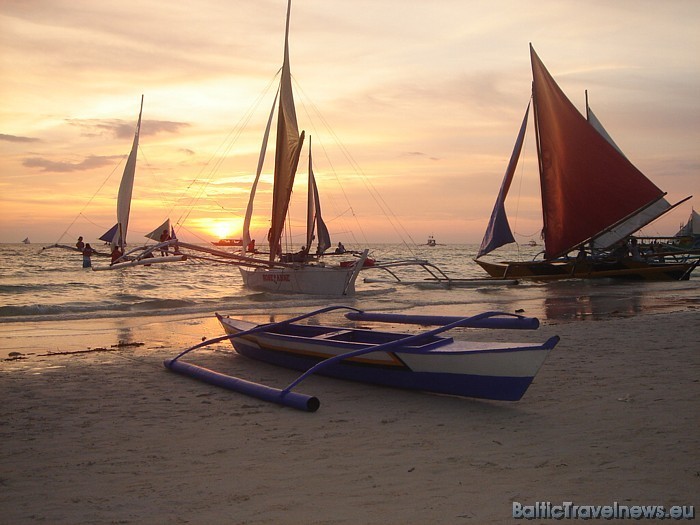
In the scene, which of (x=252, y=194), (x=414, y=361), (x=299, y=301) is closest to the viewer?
(x=414, y=361)

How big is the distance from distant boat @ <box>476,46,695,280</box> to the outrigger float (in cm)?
1930

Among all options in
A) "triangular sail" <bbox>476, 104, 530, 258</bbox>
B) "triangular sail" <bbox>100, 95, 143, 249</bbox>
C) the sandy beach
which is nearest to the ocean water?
"triangular sail" <bbox>476, 104, 530, 258</bbox>

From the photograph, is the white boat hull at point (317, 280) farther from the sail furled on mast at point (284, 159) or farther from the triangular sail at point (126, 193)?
the triangular sail at point (126, 193)

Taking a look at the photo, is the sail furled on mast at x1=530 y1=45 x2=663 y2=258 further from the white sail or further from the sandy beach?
the sandy beach

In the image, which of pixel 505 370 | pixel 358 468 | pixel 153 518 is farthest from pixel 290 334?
pixel 153 518

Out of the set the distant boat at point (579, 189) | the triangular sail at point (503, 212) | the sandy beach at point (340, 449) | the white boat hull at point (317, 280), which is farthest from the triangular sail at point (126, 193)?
the sandy beach at point (340, 449)

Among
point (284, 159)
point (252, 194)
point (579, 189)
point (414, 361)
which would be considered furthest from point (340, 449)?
point (579, 189)

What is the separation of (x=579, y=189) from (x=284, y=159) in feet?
40.5

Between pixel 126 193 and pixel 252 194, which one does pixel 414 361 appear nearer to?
pixel 252 194

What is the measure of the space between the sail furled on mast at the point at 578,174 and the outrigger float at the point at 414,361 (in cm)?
1925

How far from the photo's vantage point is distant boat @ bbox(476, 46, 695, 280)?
25812mm

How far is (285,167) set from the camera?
78.4 feet

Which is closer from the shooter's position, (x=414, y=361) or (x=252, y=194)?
(x=414, y=361)

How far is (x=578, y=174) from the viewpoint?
25.9 metres
